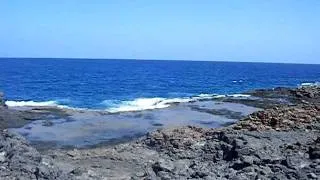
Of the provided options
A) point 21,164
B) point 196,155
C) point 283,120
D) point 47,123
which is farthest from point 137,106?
point 21,164

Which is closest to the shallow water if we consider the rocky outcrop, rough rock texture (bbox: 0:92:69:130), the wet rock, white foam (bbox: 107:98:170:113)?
the wet rock

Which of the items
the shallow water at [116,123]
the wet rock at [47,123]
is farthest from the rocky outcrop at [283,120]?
the wet rock at [47,123]

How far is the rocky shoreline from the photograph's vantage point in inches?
540

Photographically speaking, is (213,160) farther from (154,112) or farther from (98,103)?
(98,103)

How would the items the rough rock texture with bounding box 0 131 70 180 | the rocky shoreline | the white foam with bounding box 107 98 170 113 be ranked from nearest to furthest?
the rough rock texture with bounding box 0 131 70 180
the rocky shoreline
the white foam with bounding box 107 98 170 113

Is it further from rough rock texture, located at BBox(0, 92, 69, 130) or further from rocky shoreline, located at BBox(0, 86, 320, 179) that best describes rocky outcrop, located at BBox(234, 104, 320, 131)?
rough rock texture, located at BBox(0, 92, 69, 130)

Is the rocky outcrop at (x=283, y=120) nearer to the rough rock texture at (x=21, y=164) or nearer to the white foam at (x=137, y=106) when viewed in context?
the rough rock texture at (x=21, y=164)

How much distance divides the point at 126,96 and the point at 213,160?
152ft

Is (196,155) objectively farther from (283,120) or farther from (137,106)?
(137,106)

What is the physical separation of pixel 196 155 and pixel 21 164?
9.07 metres

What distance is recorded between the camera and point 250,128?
25375 millimetres

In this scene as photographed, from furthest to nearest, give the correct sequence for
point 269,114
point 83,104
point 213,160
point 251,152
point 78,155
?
point 83,104
point 269,114
point 78,155
point 213,160
point 251,152

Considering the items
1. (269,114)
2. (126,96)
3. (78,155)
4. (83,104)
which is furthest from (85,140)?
(126,96)

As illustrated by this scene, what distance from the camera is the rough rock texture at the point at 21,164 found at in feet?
39.7
